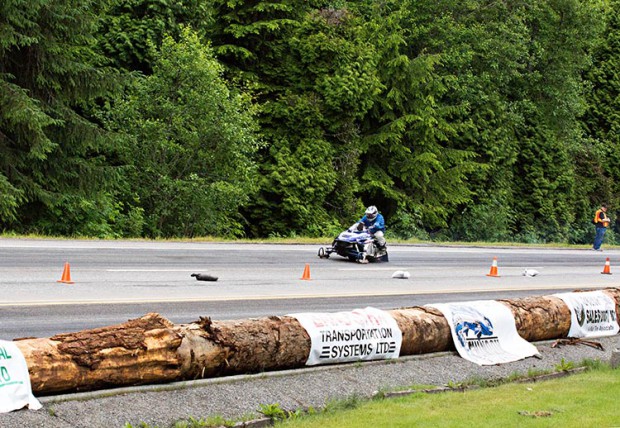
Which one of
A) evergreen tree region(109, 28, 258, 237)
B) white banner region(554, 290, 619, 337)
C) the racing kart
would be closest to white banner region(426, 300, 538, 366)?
white banner region(554, 290, 619, 337)

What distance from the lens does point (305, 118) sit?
140ft

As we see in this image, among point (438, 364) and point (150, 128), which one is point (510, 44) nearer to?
point (150, 128)

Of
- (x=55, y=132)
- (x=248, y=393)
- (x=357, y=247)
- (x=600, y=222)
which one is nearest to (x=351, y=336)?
(x=248, y=393)

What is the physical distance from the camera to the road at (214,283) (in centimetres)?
1496

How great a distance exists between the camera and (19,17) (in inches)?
1187

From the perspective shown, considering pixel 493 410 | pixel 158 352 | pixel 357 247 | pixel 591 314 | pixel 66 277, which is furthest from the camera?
pixel 357 247

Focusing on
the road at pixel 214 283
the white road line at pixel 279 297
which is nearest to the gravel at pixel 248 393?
the road at pixel 214 283

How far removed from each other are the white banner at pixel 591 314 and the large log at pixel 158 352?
4468mm

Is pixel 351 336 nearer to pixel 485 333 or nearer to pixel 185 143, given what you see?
pixel 485 333

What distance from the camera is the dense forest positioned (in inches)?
1268

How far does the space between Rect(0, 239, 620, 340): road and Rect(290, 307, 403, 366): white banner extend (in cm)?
364

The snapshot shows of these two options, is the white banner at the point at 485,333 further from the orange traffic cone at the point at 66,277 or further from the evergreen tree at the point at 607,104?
the evergreen tree at the point at 607,104

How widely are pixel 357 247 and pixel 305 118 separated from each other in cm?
1634

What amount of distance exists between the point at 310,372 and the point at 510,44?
4588 cm
